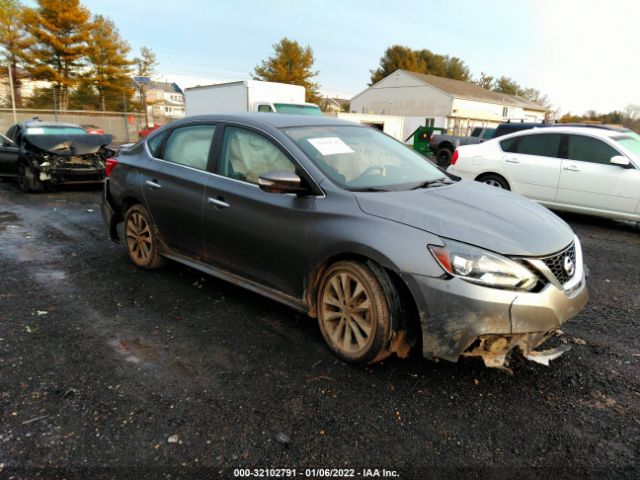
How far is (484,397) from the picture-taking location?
2658mm

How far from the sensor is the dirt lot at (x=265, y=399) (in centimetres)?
217

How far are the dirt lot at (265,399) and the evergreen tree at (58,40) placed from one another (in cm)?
3384

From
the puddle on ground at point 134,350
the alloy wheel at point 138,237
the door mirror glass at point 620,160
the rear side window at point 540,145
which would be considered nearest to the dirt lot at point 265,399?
the puddle on ground at point 134,350

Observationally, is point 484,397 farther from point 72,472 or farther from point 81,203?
point 81,203

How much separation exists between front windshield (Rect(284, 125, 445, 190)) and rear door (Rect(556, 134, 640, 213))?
4322 millimetres

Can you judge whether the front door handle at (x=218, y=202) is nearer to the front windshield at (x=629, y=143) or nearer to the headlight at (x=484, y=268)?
the headlight at (x=484, y=268)

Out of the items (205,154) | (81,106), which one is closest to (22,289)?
(205,154)

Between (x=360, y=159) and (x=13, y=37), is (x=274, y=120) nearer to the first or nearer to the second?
(x=360, y=159)

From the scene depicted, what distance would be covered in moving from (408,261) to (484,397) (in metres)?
0.93

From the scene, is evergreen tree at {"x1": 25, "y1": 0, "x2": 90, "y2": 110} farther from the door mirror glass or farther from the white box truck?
the door mirror glass

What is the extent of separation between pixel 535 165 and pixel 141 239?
6.29 meters

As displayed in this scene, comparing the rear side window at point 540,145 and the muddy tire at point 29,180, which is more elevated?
the rear side window at point 540,145

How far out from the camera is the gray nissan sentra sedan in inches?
99.1

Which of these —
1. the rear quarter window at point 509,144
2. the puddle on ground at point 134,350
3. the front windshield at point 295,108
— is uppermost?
the front windshield at point 295,108
